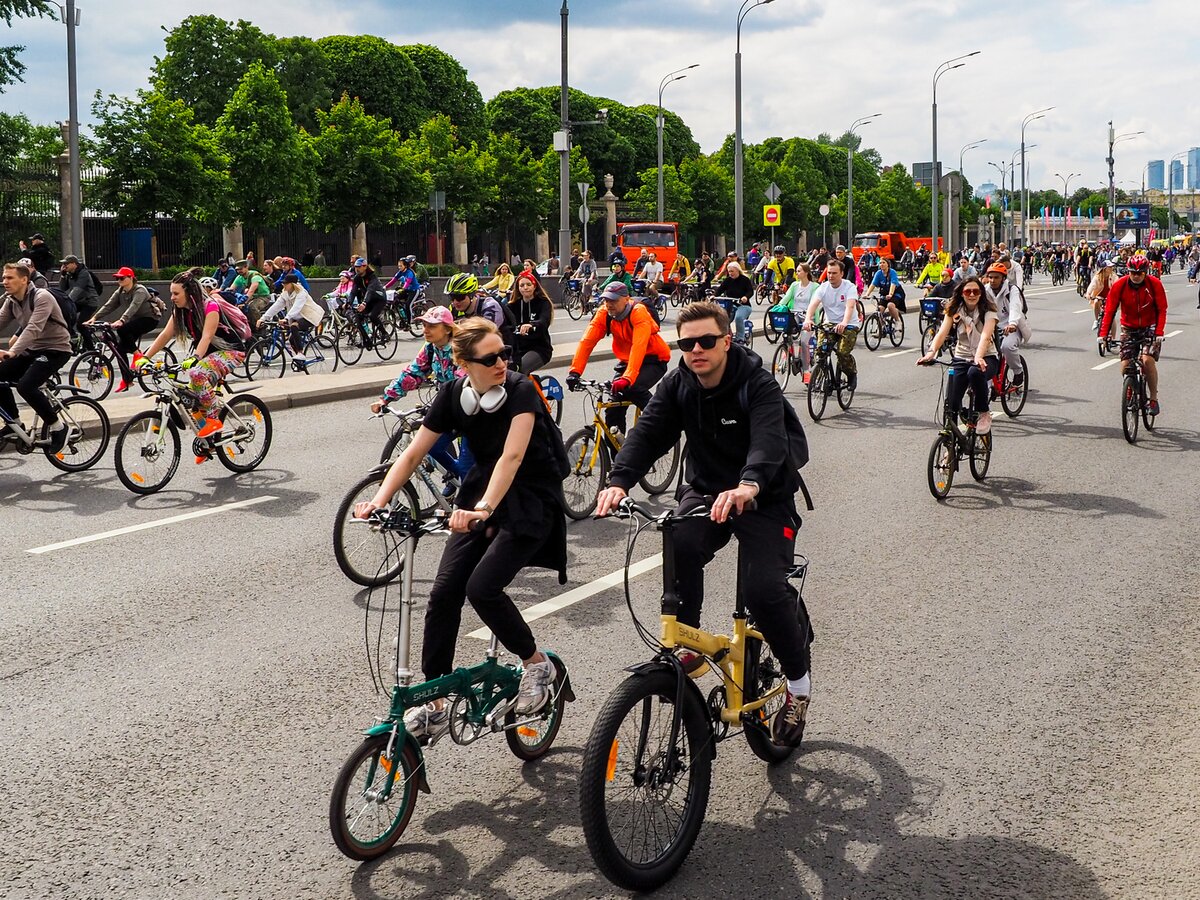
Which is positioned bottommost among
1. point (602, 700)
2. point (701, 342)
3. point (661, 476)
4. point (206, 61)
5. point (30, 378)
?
point (602, 700)

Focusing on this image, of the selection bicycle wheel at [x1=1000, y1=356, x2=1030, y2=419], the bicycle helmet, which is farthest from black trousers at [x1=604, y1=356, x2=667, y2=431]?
bicycle wheel at [x1=1000, y1=356, x2=1030, y2=419]

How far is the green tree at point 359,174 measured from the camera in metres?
47.0

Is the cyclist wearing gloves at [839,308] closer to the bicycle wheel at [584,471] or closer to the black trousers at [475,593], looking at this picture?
the bicycle wheel at [584,471]

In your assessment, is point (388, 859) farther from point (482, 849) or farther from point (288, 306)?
point (288, 306)

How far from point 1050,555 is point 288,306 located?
50.7 feet

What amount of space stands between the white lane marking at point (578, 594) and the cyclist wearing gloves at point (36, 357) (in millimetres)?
6038

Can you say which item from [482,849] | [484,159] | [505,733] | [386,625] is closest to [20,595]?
[386,625]

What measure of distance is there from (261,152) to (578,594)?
3492 centimetres

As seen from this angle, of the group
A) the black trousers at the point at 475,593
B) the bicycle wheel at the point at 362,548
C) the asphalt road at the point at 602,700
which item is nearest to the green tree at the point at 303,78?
the asphalt road at the point at 602,700

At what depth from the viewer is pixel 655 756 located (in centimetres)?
383

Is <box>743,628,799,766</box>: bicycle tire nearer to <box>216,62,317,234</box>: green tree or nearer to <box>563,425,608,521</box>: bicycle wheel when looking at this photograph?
<box>563,425,608,521</box>: bicycle wheel

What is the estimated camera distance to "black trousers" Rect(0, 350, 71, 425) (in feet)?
36.6

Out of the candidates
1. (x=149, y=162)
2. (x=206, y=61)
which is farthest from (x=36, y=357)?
(x=206, y=61)

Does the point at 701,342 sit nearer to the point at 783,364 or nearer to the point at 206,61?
the point at 783,364
